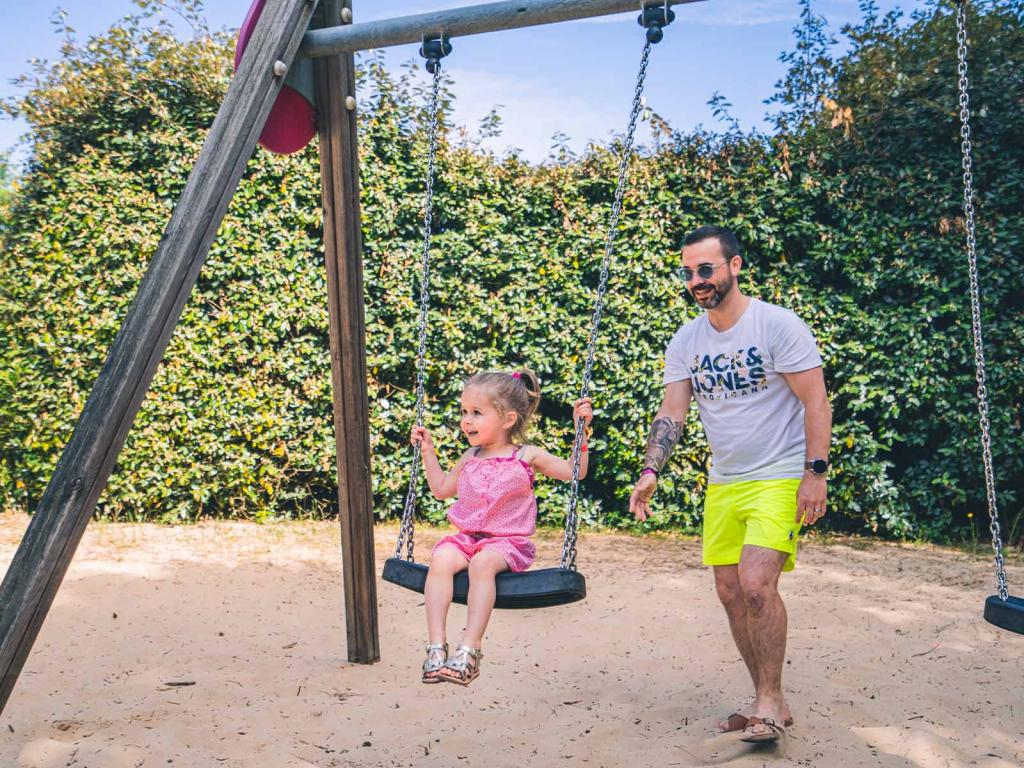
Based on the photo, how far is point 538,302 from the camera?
21.8ft

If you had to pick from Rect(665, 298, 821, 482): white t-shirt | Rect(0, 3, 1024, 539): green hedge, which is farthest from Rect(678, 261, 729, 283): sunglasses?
Rect(0, 3, 1024, 539): green hedge

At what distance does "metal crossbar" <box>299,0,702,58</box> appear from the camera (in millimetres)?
2998

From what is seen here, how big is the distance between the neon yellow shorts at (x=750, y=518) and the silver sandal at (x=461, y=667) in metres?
0.90

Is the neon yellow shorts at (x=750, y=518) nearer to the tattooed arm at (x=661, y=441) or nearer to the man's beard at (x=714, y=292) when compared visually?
the tattooed arm at (x=661, y=441)

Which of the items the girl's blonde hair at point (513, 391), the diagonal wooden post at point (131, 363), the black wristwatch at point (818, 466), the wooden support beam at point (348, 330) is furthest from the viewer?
the wooden support beam at point (348, 330)

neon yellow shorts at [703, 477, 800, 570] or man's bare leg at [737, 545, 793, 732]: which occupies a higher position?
neon yellow shorts at [703, 477, 800, 570]

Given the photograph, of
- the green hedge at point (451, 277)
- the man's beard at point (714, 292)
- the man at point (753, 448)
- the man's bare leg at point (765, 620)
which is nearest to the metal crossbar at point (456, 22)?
the man at point (753, 448)

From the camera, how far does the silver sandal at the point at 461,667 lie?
270cm

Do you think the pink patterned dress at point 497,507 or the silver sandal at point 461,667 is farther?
the pink patterned dress at point 497,507

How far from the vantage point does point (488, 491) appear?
3.24 meters

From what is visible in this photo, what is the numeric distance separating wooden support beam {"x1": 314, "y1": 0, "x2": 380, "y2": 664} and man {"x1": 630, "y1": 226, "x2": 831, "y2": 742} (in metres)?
1.33

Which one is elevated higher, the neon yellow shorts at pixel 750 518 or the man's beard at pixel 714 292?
the man's beard at pixel 714 292

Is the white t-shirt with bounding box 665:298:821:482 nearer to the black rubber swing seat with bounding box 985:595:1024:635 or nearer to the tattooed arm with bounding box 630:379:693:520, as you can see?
the tattooed arm with bounding box 630:379:693:520

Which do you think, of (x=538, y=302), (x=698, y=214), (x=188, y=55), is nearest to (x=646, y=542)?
(x=538, y=302)
